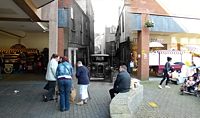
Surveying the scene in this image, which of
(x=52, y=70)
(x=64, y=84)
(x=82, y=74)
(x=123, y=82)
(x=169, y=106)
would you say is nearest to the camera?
(x=64, y=84)

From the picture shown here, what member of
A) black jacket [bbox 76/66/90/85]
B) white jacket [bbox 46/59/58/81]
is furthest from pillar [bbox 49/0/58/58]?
black jacket [bbox 76/66/90/85]

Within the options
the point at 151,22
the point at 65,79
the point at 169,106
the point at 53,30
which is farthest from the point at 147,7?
the point at 65,79

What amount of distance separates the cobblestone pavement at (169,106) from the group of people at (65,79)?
2153mm

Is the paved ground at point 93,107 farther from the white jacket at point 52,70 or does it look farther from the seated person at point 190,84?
the white jacket at point 52,70

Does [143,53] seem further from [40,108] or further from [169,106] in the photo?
[40,108]

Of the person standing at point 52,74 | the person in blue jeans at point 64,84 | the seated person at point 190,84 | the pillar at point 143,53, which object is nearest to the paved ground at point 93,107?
the person in blue jeans at point 64,84

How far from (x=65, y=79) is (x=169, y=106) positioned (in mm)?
3979

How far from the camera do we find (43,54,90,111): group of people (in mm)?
9781

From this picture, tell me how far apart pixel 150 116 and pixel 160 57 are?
12.7 meters

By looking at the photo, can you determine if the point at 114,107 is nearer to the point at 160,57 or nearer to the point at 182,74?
the point at 182,74

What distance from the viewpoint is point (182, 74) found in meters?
18.4

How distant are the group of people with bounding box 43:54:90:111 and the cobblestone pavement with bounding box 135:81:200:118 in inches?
84.8

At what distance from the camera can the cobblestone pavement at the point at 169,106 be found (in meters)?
9.44

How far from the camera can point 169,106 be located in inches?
431
